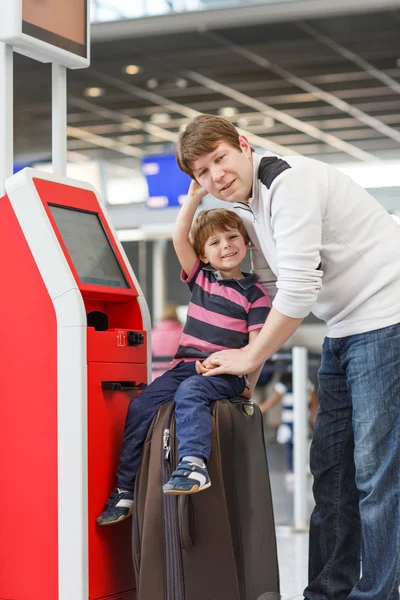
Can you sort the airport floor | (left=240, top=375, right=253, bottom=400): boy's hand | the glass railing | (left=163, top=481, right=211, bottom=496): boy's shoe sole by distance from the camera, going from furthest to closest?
1. the glass railing
2. the airport floor
3. (left=240, top=375, right=253, bottom=400): boy's hand
4. (left=163, top=481, right=211, bottom=496): boy's shoe sole

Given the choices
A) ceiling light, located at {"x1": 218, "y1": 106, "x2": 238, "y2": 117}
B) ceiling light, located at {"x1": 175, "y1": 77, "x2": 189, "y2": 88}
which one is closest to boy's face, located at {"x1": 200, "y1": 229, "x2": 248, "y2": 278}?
ceiling light, located at {"x1": 175, "y1": 77, "x2": 189, "y2": 88}

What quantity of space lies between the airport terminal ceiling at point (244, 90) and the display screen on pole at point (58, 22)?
178 inches

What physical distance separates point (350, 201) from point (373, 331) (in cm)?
34

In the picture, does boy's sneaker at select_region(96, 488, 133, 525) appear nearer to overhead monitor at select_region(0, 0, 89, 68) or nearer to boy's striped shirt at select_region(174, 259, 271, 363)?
boy's striped shirt at select_region(174, 259, 271, 363)

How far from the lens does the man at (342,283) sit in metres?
2.21

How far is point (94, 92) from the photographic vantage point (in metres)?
9.59

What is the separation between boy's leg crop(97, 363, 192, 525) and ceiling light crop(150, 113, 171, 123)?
823 cm

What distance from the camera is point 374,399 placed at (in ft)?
7.45

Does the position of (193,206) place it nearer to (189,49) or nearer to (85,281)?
(85,281)

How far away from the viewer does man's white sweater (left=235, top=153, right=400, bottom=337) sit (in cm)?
220

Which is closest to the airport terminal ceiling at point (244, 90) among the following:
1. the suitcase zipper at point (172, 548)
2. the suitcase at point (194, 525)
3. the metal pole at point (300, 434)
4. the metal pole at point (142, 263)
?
the metal pole at point (142, 263)

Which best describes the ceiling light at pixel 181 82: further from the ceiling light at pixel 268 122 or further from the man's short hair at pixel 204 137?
the man's short hair at pixel 204 137

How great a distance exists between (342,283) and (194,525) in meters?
0.72

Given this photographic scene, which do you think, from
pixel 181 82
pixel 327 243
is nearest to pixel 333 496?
pixel 327 243
